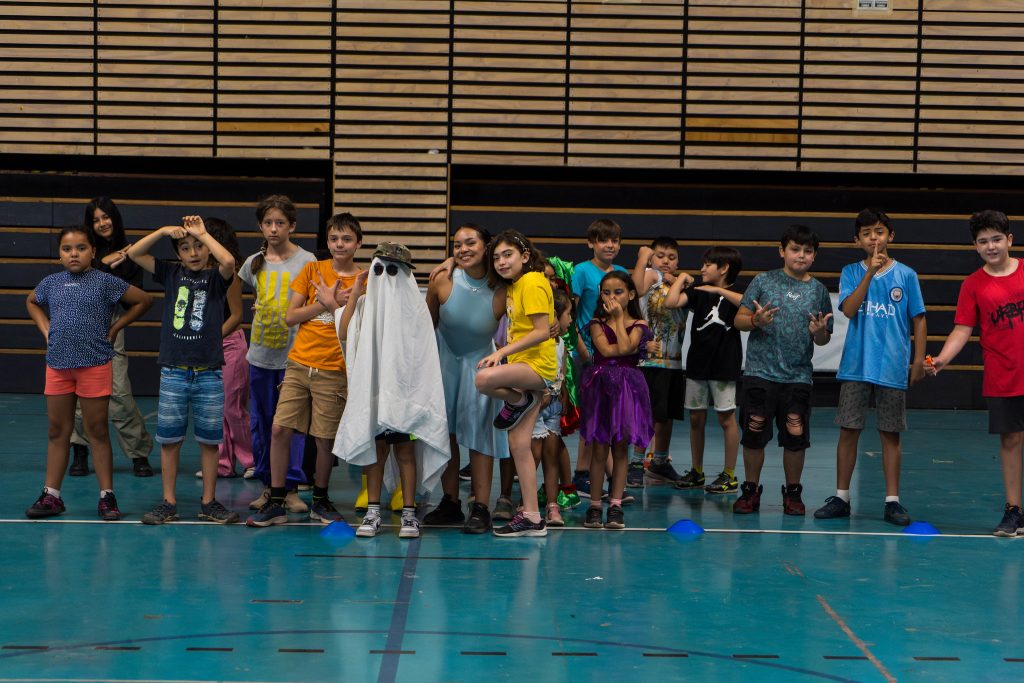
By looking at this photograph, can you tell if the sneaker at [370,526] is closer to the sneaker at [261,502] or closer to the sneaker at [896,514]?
the sneaker at [261,502]

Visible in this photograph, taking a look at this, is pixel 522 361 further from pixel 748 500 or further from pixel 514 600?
pixel 748 500

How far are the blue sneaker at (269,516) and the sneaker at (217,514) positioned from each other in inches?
3.3

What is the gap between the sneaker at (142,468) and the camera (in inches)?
275

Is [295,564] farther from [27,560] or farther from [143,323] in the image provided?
[143,323]

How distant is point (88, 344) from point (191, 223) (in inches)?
31.8

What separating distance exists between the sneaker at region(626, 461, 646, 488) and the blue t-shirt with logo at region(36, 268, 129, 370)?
3.21 m

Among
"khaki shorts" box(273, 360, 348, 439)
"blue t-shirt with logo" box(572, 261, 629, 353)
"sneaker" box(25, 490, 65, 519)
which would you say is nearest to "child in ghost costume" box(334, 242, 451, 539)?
"khaki shorts" box(273, 360, 348, 439)

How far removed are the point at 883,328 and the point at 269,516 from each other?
343 centimetres

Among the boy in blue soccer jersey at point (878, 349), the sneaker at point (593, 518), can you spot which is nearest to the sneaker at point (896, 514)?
the boy in blue soccer jersey at point (878, 349)

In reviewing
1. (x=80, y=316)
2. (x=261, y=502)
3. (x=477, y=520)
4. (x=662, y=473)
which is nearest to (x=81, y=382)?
(x=80, y=316)

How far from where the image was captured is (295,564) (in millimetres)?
4840

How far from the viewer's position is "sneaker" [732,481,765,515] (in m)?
6.20

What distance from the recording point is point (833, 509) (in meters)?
6.11

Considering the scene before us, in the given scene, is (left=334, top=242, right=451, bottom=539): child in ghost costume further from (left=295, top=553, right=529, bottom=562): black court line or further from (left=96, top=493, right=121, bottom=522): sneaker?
(left=96, top=493, right=121, bottom=522): sneaker
